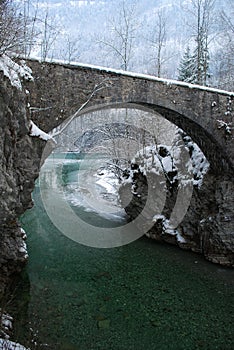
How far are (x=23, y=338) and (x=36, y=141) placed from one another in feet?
Result: 13.6

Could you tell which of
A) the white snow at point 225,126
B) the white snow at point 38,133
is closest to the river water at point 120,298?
the white snow at point 38,133

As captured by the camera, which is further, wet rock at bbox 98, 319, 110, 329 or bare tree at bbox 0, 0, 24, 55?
wet rock at bbox 98, 319, 110, 329

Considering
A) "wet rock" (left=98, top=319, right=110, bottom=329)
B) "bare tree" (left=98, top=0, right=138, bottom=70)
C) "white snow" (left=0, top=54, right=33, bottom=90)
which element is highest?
"bare tree" (left=98, top=0, right=138, bottom=70)

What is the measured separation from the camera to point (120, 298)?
26.5ft

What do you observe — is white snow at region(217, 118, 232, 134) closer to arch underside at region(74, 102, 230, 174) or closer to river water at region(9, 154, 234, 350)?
arch underside at region(74, 102, 230, 174)

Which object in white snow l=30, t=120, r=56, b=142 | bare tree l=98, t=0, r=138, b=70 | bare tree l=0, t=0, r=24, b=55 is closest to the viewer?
bare tree l=0, t=0, r=24, b=55

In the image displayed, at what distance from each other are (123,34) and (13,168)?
38.2ft

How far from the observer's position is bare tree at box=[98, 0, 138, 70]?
1552cm

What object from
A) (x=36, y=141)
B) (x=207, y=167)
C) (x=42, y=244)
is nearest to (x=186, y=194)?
(x=207, y=167)

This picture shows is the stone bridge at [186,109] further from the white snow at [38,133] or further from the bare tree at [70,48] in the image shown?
the bare tree at [70,48]

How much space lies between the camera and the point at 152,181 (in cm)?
1306

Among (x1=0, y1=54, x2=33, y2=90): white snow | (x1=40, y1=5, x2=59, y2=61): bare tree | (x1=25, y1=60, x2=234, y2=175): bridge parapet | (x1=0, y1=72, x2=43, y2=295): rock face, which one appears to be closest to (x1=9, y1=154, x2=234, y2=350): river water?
(x1=0, y1=72, x2=43, y2=295): rock face

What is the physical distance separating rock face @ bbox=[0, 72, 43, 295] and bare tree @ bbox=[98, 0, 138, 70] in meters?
10.2

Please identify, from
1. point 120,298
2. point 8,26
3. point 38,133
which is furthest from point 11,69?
point 120,298
